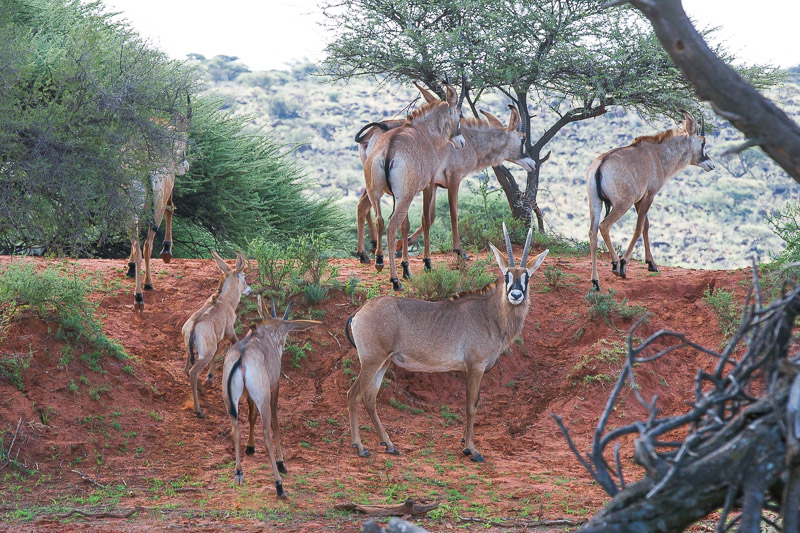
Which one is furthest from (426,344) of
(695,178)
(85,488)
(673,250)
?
(695,178)

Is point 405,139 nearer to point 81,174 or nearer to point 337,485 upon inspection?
point 81,174

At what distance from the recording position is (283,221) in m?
19.3

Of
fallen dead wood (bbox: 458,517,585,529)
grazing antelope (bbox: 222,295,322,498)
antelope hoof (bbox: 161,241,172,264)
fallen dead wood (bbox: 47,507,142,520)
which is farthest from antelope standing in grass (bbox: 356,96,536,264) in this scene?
fallen dead wood (bbox: 47,507,142,520)

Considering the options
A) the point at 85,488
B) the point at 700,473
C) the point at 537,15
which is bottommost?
the point at 85,488

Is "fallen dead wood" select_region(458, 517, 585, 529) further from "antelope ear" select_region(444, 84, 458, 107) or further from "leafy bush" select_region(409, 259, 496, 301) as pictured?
"antelope ear" select_region(444, 84, 458, 107)

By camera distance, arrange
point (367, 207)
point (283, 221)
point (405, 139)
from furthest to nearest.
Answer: point (283, 221), point (367, 207), point (405, 139)

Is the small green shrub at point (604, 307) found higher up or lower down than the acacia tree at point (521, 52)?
lower down

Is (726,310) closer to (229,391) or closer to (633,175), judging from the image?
(633,175)

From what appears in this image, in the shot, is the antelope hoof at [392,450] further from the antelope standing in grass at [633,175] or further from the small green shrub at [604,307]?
the antelope standing in grass at [633,175]

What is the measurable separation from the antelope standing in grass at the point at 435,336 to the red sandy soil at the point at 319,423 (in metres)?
0.52

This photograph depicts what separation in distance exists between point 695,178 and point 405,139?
123 ft

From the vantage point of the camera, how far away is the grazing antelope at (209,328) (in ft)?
28.1

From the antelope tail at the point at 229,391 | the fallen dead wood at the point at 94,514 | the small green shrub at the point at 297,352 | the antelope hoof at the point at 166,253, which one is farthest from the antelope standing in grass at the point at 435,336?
the antelope hoof at the point at 166,253

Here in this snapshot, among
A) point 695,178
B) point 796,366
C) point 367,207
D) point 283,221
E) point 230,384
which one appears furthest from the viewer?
point 695,178
